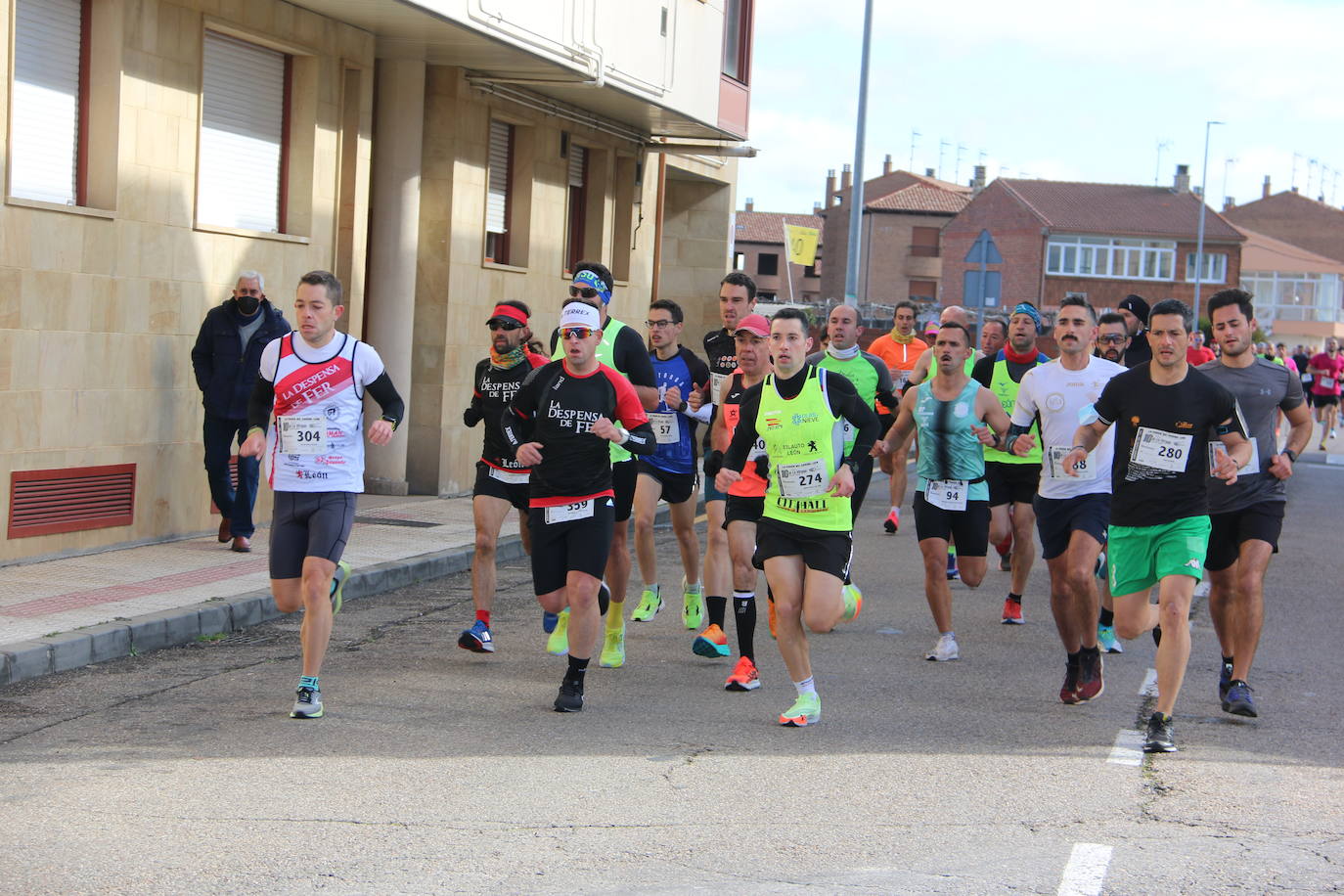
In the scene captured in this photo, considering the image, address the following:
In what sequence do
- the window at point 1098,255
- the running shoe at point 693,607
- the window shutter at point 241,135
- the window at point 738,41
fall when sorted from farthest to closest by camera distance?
the window at point 1098,255, the window at point 738,41, the window shutter at point 241,135, the running shoe at point 693,607

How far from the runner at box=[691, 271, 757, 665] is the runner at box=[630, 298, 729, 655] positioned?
0.37 feet

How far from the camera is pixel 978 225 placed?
3410 inches

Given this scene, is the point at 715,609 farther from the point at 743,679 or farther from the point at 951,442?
the point at 951,442

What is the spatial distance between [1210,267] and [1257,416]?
79.6 meters

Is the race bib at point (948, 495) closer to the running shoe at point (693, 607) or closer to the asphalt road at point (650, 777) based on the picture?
the asphalt road at point (650, 777)

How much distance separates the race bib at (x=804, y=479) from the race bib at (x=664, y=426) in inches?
88.8

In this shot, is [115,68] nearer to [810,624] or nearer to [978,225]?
[810,624]

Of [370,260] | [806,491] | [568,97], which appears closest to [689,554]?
[806,491]

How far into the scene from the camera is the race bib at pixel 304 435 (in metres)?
7.34

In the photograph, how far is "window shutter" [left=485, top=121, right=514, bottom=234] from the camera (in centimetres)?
1795

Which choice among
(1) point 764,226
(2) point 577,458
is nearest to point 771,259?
(1) point 764,226

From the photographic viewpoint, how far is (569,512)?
775cm

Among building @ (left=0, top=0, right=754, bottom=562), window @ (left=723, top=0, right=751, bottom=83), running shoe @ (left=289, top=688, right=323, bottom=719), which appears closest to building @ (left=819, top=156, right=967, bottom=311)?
window @ (left=723, top=0, right=751, bottom=83)

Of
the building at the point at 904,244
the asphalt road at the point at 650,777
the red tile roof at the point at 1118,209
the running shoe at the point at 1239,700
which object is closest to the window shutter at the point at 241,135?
the asphalt road at the point at 650,777
